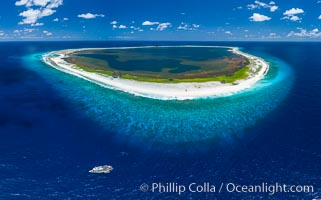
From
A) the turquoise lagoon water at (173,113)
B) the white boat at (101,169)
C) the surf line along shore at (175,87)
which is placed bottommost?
the white boat at (101,169)

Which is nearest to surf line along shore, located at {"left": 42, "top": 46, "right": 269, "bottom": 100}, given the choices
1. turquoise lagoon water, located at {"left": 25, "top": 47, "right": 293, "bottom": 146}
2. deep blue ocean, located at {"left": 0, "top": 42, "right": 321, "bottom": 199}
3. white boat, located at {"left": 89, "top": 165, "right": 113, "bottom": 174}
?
turquoise lagoon water, located at {"left": 25, "top": 47, "right": 293, "bottom": 146}

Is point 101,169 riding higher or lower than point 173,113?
lower

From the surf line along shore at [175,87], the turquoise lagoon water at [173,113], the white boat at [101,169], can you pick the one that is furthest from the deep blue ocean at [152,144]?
the surf line along shore at [175,87]

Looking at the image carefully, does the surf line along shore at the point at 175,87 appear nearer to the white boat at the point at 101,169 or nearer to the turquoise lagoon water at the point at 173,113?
the turquoise lagoon water at the point at 173,113

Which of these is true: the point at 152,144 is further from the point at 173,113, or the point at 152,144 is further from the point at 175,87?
the point at 175,87

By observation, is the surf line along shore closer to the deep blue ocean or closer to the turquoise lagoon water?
the turquoise lagoon water

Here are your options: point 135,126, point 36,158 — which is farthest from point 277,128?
point 36,158

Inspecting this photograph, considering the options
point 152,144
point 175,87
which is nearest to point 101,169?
point 152,144

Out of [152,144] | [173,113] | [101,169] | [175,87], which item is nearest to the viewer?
[101,169]

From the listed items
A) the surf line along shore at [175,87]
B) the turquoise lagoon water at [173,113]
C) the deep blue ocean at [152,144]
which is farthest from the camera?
the surf line along shore at [175,87]
